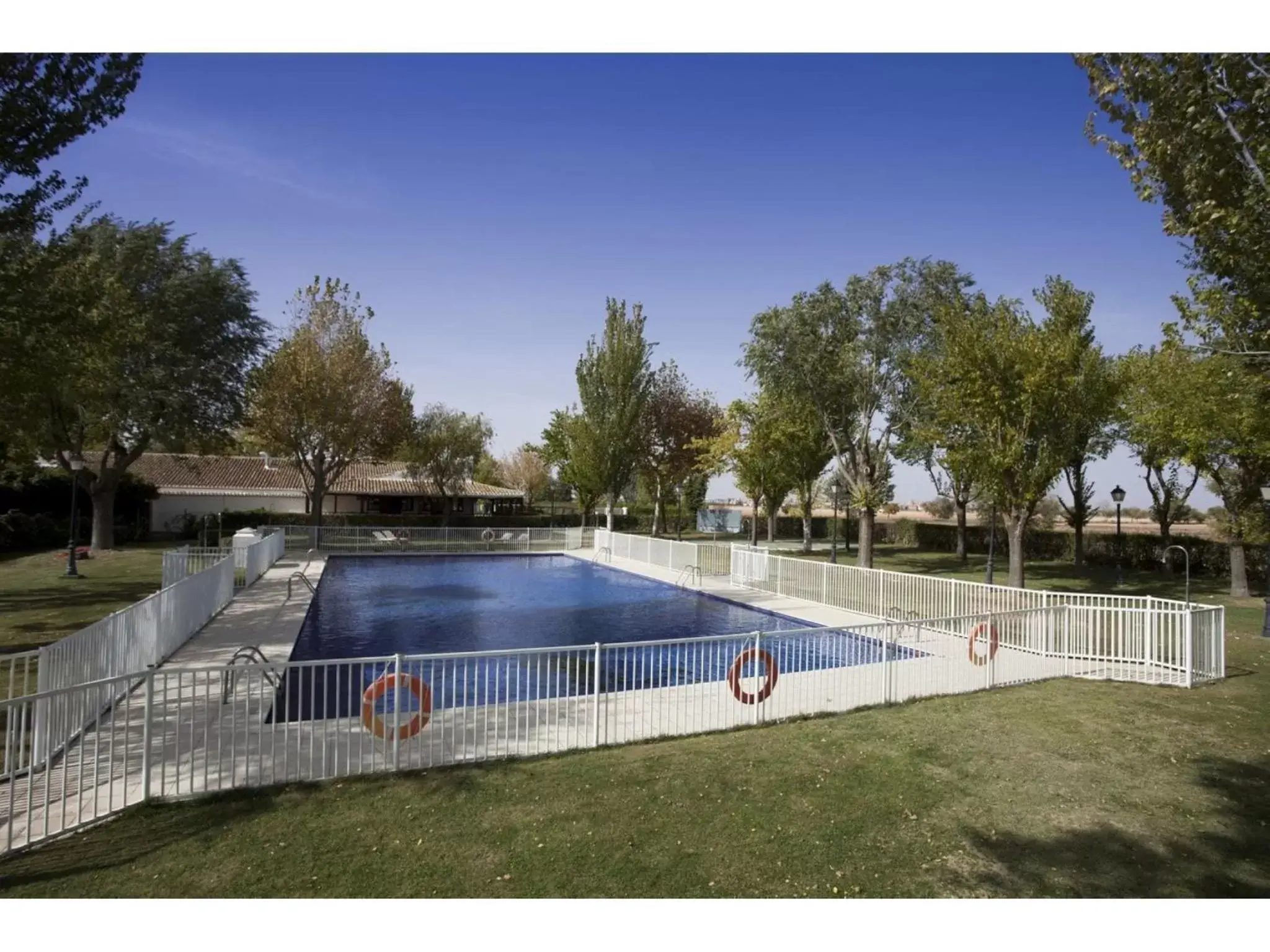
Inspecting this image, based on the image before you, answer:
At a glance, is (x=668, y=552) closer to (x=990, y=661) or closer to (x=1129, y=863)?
(x=990, y=661)

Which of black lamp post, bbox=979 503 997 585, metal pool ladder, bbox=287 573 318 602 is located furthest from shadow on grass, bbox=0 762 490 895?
black lamp post, bbox=979 503 997 585

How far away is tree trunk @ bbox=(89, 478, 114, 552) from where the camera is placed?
2853 cm

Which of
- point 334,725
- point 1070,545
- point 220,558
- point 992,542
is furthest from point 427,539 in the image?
point 1070,545

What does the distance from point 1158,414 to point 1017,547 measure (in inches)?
267

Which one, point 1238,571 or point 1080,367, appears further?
point 1238,571

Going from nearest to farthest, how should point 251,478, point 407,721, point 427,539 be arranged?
point 407,721
point 427,539
point 251,478

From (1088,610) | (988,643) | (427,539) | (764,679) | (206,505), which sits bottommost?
(764,679)

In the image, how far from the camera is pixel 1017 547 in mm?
16625

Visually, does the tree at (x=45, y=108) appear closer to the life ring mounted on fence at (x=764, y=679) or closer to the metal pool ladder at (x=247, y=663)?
the metal pool ladder at (x=247, y=663)

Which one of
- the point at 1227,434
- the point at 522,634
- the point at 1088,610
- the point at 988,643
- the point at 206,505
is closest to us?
the point at 988,643

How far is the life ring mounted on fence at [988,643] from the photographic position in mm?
10188

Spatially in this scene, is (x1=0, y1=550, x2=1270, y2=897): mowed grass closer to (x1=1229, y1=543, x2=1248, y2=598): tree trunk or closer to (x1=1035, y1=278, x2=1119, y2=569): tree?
(x1=1035, y1=278, x2=1119, y2=569): tree

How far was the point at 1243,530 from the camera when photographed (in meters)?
19.0

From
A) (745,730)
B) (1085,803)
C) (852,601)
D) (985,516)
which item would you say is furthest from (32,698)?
(985,516)
